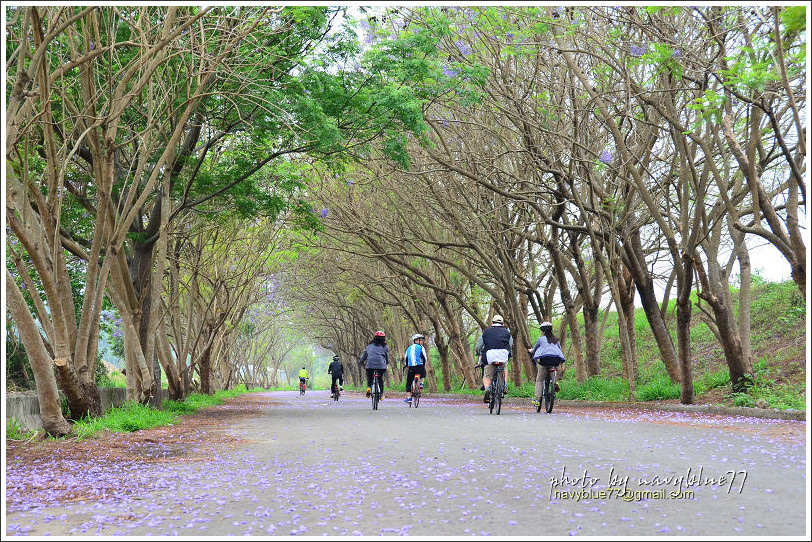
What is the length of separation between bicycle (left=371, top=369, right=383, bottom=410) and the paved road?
8.85m

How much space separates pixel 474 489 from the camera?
20.2ft

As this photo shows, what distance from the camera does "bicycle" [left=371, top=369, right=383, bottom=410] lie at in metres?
19.5

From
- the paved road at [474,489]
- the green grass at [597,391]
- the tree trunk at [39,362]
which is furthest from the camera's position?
the green grass at [597,391]

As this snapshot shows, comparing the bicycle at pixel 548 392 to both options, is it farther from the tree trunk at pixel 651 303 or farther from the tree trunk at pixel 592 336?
the tree trunk at pixel 592 336

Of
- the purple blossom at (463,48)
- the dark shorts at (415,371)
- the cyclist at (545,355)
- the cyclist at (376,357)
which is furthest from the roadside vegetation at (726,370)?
the purple blossom at (463,48)

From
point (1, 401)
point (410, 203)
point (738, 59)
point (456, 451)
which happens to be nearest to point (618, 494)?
point (456, 451)

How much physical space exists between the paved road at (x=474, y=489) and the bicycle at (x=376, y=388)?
29.0 ft

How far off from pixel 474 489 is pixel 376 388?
13554 mm

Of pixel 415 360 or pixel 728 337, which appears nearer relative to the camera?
pixel 728 337

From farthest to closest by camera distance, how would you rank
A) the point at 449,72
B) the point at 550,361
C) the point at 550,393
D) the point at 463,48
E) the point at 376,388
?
the point at 376,388 → the point at 463,48 → the point at 550,393 → the point at 550,361 → the point at 449,72

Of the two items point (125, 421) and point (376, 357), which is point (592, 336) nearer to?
point (376, 357)

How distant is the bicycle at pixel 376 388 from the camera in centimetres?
1950

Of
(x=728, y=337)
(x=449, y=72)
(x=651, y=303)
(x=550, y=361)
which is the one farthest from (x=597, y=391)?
(x=449, y=72)

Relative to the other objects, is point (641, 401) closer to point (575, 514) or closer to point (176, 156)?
point (176, 156)
